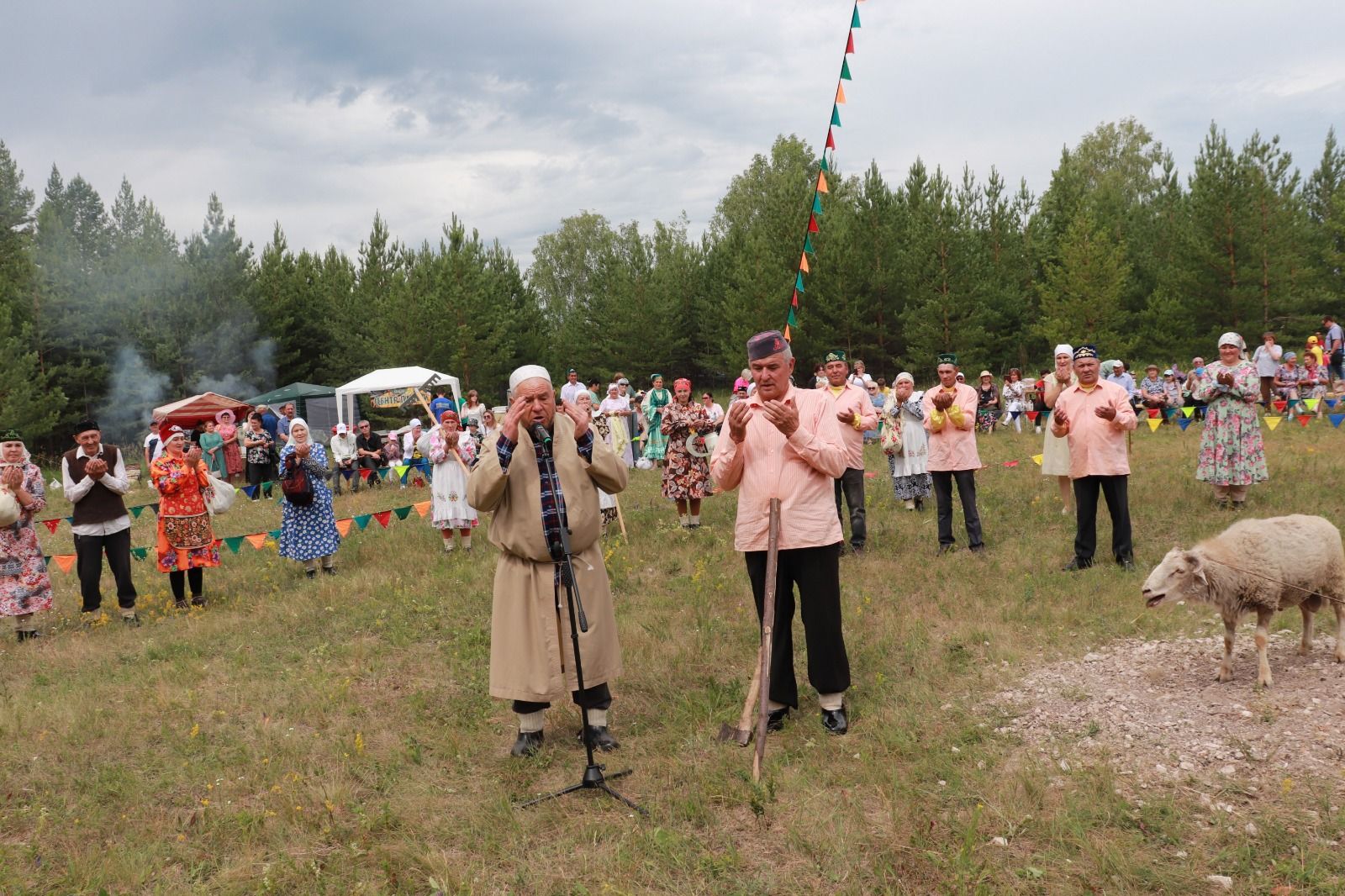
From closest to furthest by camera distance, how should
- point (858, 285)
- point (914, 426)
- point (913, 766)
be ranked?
point (913, 766)
point (914, 426)
point (858, 285)

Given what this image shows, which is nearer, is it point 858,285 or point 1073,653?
point 1073,653

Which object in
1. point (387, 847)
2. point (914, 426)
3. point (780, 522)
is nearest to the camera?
point (387, 847)

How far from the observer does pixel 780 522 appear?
526cm

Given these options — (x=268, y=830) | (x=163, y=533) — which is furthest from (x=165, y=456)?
(x=268, y=830)

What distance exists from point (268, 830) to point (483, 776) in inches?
45.7

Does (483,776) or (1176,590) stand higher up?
(1176,590)

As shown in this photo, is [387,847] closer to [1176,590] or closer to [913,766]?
[913,766]

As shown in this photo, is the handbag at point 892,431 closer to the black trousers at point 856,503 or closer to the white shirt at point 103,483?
the black trousers at point 856,503

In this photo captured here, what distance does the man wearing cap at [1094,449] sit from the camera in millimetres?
8125

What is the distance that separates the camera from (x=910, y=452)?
11859 millimetres

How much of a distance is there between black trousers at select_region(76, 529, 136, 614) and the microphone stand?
6.44 metres

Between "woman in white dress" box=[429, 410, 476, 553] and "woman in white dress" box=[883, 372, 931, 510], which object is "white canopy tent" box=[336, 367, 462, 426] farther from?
"woman in white dress" box=[883, 372, 931, 510]

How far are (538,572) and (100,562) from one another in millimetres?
6417

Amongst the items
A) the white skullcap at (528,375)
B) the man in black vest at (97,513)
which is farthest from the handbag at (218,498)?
the white skullcap at (528,375)
